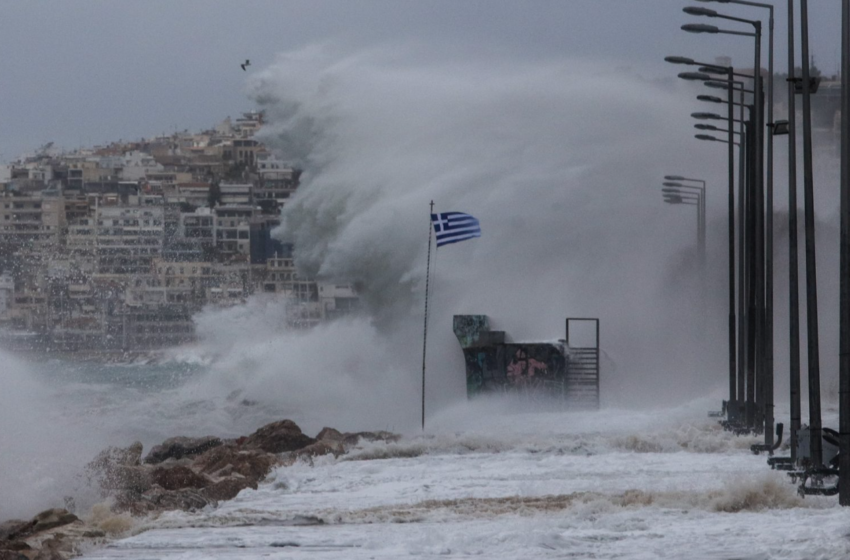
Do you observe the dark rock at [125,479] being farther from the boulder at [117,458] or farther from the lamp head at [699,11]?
the lamp head at [699,11]

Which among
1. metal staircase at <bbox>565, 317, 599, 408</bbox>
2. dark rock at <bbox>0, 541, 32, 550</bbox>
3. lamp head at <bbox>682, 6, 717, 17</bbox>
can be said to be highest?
lamp head at <bbox>682, 6, 717, 17</bbox>

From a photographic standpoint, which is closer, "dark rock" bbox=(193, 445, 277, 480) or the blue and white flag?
"dark rock" bbox=(193, 445, 277, 480)

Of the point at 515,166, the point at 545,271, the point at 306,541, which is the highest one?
the point at 515,166

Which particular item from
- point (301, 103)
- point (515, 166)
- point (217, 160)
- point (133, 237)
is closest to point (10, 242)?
point (133, 237)

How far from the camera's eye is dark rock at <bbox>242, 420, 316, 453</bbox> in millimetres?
27406

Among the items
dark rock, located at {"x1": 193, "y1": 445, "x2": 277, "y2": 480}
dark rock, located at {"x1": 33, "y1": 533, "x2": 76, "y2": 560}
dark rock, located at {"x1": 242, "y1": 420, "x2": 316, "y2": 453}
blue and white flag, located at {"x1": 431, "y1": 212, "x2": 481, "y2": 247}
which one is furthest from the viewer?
blue and white flag, located at {"x1": 431, "y1": 212, "x2": 481, "y2": 247}

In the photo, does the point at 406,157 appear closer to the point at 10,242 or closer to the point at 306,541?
the point at 306,541

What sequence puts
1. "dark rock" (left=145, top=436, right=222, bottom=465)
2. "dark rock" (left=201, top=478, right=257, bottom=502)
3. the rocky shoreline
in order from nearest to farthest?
1. the rocky shoreline
2. "dark rock" (left=201, top=478, right=257, bottom=502)
3. "dark rock" (left=145, top=436, right=222, bottom=465)

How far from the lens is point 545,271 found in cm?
4344

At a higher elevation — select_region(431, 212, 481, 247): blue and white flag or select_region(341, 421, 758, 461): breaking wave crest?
select_region(431, 212, 481, 247): blue and white flag

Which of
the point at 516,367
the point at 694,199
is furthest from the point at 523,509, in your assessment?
the point at 694,199

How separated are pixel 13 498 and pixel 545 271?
26.0 m

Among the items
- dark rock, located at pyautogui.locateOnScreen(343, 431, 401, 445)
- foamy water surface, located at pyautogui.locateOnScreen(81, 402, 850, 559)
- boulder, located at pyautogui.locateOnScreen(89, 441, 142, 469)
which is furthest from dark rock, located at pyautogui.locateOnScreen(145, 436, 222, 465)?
foamy water surface, located at pyautogui.locateOnScreen(81, 402, 850, 559)

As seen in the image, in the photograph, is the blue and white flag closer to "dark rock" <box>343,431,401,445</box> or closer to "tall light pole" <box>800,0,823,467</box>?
"dark rock" <box>343,431,401,445</box>
